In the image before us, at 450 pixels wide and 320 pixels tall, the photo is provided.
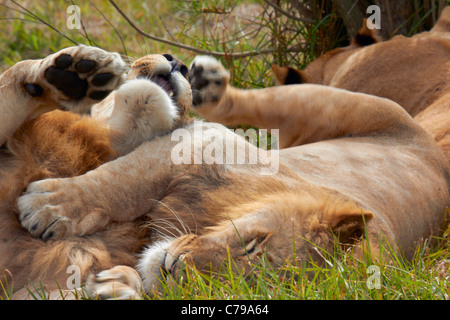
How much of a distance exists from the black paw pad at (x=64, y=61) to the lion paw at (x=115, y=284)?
2.41 feet

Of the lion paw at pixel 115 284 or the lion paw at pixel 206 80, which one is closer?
the lion paw at pixel 115 284

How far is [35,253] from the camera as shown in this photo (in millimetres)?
1967

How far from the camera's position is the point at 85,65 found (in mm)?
2180

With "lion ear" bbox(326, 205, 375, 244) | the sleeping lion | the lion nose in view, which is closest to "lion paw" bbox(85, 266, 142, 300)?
the sleeping lion

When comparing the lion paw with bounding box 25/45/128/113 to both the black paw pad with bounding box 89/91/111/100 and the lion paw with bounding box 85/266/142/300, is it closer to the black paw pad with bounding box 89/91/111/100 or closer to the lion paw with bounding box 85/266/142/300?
the black paw pad with bounding box 89/91/111/100

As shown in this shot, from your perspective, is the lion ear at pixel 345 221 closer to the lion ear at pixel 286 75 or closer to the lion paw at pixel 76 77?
the lion paw at pixel 76 77

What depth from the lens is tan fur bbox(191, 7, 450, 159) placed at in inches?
138

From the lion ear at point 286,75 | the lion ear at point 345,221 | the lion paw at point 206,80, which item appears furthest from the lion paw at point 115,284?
the lion ear at point 286,75

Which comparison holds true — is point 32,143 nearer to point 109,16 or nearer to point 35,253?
point 35,253

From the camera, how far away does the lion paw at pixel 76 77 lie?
2184 millimetres

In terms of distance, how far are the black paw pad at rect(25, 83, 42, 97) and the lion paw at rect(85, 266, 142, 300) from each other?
2.41 feet
